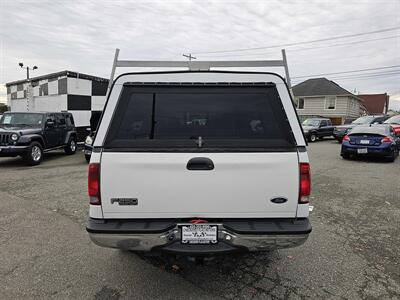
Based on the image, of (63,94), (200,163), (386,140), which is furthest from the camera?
(63,94)

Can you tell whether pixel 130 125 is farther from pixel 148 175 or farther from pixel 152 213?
pixel 152 213

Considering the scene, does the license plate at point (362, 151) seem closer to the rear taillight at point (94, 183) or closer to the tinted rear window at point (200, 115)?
the tinted rear window at point (200, 115)

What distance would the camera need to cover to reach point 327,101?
34.4 m

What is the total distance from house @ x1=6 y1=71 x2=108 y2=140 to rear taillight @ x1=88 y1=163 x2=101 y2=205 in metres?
11.5

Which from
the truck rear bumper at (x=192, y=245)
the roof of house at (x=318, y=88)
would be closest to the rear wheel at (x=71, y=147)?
the truck rear bumper at (x=192, y=245)

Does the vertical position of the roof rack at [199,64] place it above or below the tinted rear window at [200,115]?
above

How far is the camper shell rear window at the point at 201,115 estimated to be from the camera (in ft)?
8.72

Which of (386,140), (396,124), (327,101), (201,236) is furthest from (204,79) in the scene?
(327,101)

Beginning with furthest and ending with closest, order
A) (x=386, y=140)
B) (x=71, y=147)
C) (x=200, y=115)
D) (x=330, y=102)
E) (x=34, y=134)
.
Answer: (x=330, y=102) → (x=71, y=147) → (x=386, y=140) → (x=34, y=134) → (x=200, y=115)

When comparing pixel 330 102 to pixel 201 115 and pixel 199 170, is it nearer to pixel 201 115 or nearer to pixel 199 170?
pixel 201 115

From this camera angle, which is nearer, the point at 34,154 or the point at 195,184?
the point at 195,184

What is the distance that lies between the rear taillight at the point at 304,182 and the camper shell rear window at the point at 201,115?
261 mm

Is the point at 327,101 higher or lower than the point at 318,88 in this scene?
lower

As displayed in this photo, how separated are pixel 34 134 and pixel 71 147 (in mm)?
2528
